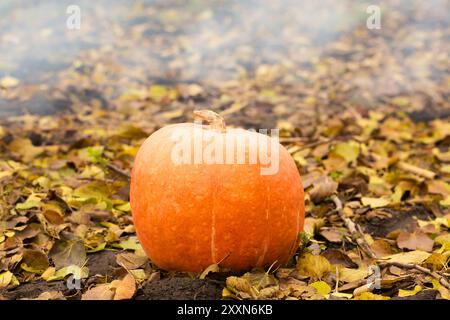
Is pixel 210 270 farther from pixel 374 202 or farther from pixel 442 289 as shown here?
pixel 374 202

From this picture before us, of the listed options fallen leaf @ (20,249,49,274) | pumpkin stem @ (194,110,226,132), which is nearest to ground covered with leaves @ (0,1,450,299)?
fallen leaf @ (20,249,49,274)

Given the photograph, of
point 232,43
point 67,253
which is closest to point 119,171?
point 67,253

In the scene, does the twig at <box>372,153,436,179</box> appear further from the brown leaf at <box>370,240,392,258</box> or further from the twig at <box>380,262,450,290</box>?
the twig at <box>380,262,450,290</box>

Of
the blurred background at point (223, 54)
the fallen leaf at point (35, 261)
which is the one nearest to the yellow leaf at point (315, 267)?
the fallen leaf at point (35, 261)

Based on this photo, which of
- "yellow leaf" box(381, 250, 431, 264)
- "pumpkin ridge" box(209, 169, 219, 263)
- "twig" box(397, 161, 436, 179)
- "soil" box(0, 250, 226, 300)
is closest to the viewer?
"soil" box(0, 250, 226, 300)

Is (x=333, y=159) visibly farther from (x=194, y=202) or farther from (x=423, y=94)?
(x=423, y=94)

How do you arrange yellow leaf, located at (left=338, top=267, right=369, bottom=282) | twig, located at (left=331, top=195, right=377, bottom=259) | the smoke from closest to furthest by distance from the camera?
1. yellow leaf, located at (left=338, top=267, right=369, bottom=282)
2. twig, located at (left=331, top=195, right=377, bottom=259)
3. the smoke
